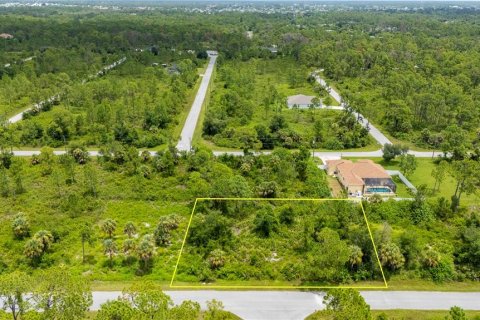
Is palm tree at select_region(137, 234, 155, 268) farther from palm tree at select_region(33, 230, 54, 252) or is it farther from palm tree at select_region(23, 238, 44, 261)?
palm tree at select_region(23, 238, 44, 261)

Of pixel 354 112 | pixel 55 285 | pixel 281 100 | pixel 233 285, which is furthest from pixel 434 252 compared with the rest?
pixel 281 100

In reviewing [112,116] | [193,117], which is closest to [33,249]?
[112,116]

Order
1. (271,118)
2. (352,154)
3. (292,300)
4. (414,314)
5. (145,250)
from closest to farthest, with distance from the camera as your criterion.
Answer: (414,314) → (292,300) → (145,250) → (352,154) → (271,118)

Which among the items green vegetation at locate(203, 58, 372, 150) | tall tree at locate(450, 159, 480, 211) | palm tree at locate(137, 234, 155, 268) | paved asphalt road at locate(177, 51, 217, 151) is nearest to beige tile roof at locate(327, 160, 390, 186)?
tall tree at locate(450, 159, 480, 211)

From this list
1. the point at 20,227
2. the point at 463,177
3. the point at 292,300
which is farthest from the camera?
the point at 463,177

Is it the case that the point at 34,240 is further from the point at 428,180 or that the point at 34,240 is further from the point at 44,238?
the point at 428,180

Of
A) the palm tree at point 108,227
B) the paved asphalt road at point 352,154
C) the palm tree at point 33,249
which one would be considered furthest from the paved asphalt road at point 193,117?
the palm tree at point 33,249

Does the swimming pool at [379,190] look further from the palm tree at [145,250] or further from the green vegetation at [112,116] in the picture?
the green vegetation at [112,116]
